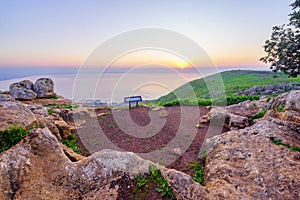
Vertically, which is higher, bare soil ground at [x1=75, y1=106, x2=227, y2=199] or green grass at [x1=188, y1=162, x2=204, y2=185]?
bare soil ground at [x1=75, y1=106, x2=227, y2=199]

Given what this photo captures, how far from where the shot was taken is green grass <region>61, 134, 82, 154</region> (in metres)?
8.74

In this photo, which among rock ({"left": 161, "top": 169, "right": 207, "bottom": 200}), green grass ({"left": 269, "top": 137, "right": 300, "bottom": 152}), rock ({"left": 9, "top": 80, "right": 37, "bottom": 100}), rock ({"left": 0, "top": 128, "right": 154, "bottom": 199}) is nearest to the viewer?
rock ({"left": 0, "top": 128, "right": 154, "bottom": 199})

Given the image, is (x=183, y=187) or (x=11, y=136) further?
(x=11, y=136)

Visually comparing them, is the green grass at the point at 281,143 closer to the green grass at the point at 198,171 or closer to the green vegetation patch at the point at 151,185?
the green grass at the point at 198,171

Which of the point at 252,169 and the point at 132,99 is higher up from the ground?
the point at 132,99

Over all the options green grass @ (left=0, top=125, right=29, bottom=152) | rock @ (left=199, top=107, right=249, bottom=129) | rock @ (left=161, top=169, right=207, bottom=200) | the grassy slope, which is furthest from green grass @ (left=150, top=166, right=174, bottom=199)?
the grassy slope

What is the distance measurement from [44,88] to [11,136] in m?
14.9

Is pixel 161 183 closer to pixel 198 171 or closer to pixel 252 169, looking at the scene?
pixel 198 171

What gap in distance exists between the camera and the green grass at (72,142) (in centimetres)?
874

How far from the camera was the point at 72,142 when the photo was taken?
30.9 ft

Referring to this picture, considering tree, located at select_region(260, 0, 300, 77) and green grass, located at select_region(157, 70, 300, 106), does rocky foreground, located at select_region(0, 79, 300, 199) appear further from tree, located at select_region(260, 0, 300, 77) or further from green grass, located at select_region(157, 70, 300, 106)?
green grass, located at select_region(157, 70, 300, 106)

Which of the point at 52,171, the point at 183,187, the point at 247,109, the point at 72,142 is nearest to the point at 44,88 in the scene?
the point at 72,142

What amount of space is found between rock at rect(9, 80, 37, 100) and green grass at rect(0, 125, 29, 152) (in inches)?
536

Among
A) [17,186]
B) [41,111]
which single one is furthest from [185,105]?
[17,186]
